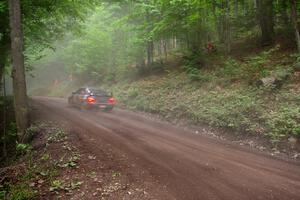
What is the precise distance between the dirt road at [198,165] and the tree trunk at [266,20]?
8.54 metres

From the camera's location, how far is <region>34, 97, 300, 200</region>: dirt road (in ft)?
18.7

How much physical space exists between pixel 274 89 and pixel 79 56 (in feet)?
88.2

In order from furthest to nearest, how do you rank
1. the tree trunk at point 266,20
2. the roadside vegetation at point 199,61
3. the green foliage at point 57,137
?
1. the tree trunk at point 266,20
2. the roadside vegetation at point 199,61
3. the green foliage at point 57,137

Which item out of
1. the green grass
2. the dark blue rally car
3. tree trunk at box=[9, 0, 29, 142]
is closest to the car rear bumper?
the dark blue rally car

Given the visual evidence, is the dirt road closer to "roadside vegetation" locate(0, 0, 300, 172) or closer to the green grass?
the green grass

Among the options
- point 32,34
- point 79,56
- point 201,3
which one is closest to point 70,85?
point 79,56

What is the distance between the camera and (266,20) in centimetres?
1545

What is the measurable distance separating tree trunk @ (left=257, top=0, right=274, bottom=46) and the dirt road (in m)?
8.54

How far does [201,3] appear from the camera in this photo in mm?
15977

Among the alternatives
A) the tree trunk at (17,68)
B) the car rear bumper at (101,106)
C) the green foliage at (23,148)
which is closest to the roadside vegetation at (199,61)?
the tree trunk at (17,68)

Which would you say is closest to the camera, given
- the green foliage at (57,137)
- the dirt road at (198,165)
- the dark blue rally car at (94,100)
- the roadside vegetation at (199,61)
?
the dirt road at (198,165)

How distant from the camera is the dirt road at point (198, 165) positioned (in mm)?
5695

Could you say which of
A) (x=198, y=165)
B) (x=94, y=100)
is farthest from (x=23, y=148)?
(x=94, y=100)

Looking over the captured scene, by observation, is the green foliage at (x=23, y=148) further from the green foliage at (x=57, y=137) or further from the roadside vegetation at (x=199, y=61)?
the roadside vegetation at (x=199, y=61)
